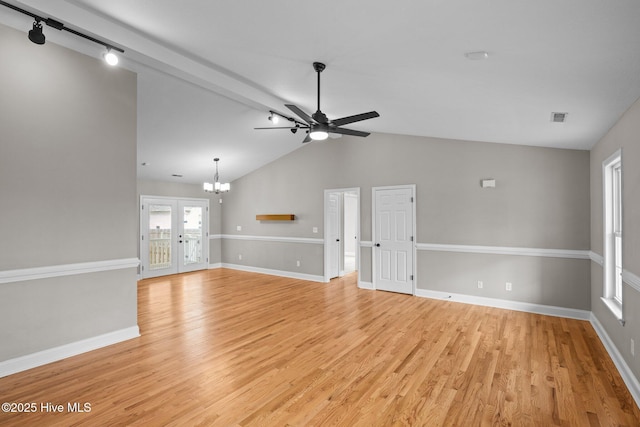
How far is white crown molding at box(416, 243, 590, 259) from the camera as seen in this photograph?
460 cm

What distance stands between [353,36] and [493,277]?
4.43m

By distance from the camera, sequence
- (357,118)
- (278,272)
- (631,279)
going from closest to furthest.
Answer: (631,279), (357,118), (278,272)

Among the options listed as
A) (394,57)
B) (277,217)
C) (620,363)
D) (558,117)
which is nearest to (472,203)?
(558,117)

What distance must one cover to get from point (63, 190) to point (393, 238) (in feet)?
16.6

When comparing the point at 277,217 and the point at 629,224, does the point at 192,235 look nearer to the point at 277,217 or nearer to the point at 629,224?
the point at 277,217

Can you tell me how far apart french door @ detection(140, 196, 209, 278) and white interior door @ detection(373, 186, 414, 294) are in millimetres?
5096

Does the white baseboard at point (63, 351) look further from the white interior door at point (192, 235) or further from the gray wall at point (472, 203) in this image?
the white interior door at point (192, 235)

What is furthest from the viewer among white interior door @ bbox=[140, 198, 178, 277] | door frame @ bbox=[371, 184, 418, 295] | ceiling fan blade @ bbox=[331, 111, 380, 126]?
white interior door @ bbox=[140, 198, 178, 277]

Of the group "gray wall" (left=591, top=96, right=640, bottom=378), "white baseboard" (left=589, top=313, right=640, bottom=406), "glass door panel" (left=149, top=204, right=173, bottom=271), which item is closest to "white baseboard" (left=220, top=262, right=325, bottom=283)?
"glass door panel" (left=149, top=204, right=173, bottom=271)

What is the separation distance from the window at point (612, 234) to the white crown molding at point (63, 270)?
215 inches

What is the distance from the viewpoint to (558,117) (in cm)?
337

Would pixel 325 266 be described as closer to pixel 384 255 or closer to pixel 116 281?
pixel 384 255

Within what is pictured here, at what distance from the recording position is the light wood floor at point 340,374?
2.35 m

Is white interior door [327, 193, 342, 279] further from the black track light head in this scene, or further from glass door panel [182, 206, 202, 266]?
the black track light head
